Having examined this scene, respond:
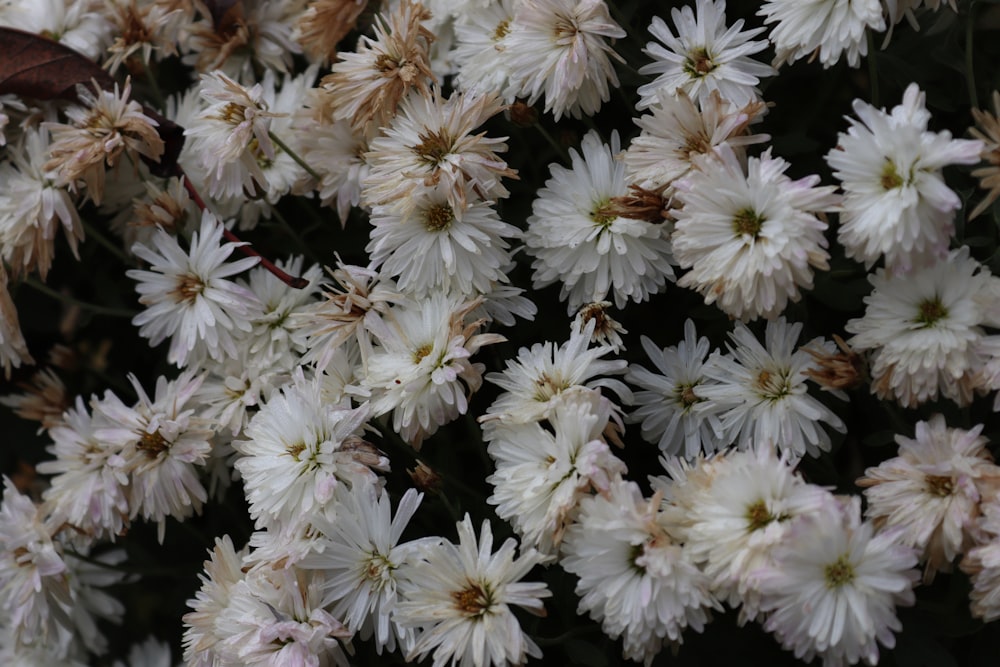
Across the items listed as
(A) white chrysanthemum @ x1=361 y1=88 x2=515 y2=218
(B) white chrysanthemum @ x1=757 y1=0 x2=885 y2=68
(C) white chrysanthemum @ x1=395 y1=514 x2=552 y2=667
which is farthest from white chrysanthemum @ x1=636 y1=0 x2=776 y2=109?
(C) white chrysanthemum @ x1=395 y1=514 x2=552 y2=667

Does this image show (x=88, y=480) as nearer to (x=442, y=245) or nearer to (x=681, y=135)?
(x=442, y=245)

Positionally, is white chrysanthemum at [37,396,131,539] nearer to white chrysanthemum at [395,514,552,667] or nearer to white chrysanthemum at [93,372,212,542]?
white chrysanthemum at [93,372,212,542]

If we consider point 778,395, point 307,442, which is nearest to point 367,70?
point 307,442

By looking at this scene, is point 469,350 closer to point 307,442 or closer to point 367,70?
point 307,442

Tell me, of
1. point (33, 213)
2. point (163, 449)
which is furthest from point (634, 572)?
point (33, 213)

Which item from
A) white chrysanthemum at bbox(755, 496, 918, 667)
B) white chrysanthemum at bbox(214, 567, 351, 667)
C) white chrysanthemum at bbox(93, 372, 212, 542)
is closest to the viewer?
white chrysanthemum at bbox(755, 496, 918, 667)

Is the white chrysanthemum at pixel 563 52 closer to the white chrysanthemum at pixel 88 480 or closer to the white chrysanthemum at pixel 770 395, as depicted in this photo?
the white chrysanthemum at pixel 770 395
